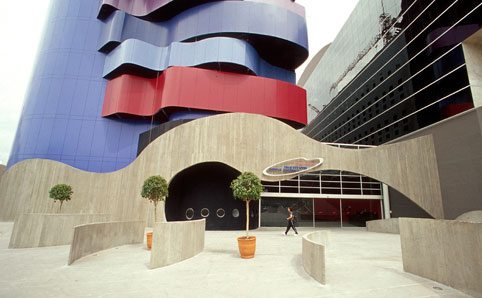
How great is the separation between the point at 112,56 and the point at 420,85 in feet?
115

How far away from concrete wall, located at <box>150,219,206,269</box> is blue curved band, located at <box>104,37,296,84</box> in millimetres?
23676

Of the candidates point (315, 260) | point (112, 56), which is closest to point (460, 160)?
point (315, 260)

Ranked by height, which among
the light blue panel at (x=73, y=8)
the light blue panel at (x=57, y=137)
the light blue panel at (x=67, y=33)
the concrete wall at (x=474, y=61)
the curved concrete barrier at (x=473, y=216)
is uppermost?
the light blue panel at (x=73, y=8)

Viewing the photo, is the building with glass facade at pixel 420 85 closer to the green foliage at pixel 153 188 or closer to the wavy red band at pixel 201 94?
the wavy red band at pixel 201 94

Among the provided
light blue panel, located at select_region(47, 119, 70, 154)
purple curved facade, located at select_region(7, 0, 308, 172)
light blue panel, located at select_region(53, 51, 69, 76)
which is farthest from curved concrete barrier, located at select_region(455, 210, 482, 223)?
light blue panel, located at select_region(53, 51, 69, 76)

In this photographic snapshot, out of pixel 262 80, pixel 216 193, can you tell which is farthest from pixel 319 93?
pixel 216 193

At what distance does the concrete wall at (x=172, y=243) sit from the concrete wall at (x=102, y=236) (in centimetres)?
317

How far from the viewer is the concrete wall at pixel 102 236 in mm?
8946

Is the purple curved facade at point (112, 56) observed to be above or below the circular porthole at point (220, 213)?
above

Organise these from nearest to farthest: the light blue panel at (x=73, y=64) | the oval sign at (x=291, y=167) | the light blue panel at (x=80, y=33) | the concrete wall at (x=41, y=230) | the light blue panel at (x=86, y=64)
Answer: the concrete wall at (x=41, y=230) → the oval sign at (x=291, y=167) → the light blue panel at (x=73, y=64) → the light blue panel at (x=86, y=64) → the light blue panel at (x=80, y=33)

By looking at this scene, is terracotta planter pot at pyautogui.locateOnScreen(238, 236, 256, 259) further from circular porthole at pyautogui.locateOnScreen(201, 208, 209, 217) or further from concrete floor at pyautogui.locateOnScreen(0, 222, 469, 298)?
circular porthole at pyautogui.locateOnScreen(201, 208, 209, 217)

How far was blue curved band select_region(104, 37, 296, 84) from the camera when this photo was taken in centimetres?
2895

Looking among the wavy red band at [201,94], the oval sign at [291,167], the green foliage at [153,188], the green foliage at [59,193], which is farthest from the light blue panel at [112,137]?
the oval sign at [291,167]

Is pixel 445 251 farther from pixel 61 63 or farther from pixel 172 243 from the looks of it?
pixel 61 63
